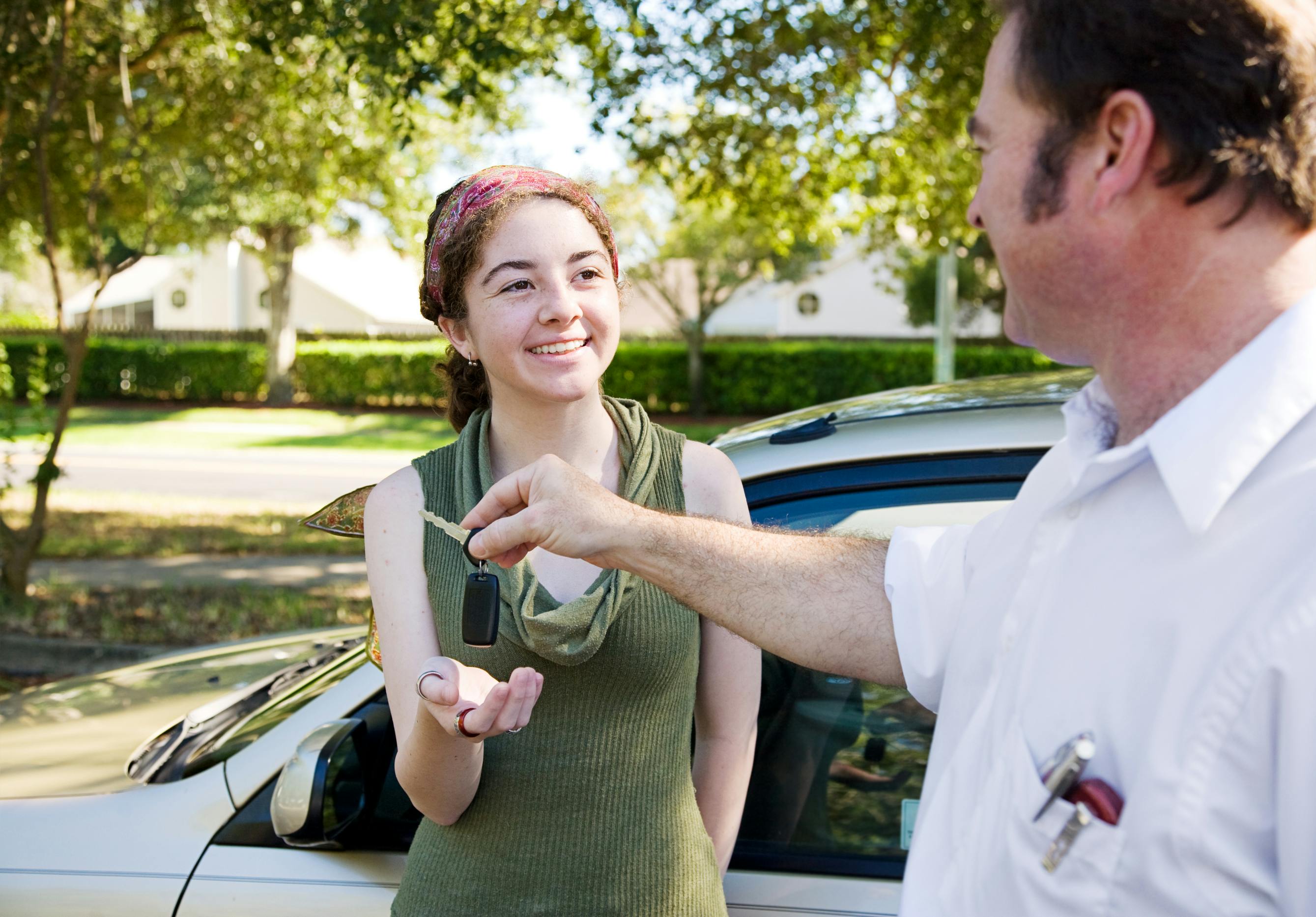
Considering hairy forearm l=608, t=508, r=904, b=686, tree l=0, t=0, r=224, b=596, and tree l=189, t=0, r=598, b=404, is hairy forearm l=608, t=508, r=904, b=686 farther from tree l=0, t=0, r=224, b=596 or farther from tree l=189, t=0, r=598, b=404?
tree l=0, t=0, r=224, b=596

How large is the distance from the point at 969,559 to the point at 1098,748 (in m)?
0.49

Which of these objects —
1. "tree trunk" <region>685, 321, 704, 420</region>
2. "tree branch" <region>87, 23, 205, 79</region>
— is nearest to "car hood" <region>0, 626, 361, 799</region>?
Answer: "tree branch" <region>87, 23, 205, 79</region>

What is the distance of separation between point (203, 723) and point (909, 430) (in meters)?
1.73

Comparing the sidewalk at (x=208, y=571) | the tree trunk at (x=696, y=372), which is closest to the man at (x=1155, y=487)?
the sidewalk at (x=208, y=571)

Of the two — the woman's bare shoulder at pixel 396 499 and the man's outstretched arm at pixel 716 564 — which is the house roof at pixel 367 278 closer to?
the woman's bare shoulder at pixel 396 499

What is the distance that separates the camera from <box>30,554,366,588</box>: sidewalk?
880 cm

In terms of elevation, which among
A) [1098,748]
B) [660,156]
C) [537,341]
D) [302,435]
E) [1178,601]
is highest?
[660,156]

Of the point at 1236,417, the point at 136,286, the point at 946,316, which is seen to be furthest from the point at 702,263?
the point at 136,286

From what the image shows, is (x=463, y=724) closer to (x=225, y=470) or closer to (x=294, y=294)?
(x=225, y=470)

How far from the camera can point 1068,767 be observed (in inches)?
43.4

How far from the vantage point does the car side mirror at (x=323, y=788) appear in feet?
7.02

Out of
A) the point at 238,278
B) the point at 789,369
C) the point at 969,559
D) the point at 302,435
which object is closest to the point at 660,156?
the point at 969,559

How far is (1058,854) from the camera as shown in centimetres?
111

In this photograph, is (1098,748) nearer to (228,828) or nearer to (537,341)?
(537,341)
